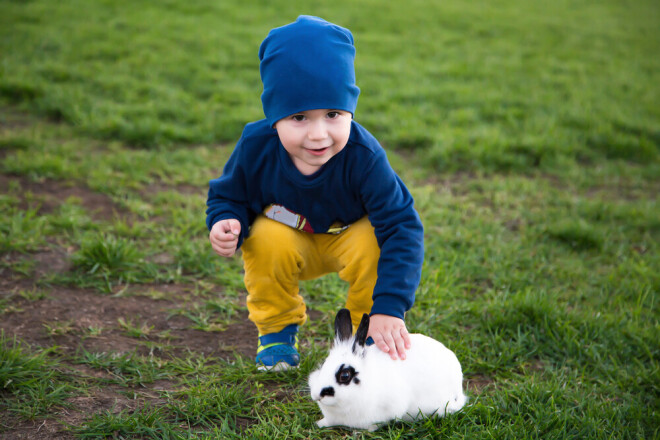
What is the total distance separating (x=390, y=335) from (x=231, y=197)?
2.66 feet

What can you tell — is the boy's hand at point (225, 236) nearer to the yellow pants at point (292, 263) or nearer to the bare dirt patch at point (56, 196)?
the yellow pants at point (292, 263)

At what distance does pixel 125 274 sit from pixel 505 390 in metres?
1.81

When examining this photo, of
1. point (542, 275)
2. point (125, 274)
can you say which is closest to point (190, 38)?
point (125, 274)

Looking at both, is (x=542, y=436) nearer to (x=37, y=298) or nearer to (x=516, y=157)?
(x=37, y=298)

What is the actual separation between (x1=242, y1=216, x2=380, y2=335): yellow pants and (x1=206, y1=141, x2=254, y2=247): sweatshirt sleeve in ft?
0.22

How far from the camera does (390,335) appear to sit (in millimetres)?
1928

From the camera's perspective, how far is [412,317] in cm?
263

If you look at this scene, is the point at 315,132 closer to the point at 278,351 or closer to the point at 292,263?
the point at 292,263

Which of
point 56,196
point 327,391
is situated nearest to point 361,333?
point 327,391

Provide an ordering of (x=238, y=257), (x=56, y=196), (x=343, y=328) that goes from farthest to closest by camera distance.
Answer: (x=56, y=196)
(x=238, y=257)
(x=343, y=328)

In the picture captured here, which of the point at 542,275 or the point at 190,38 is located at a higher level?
the point at 190,38

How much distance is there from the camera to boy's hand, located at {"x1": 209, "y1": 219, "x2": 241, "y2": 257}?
211 centimetres

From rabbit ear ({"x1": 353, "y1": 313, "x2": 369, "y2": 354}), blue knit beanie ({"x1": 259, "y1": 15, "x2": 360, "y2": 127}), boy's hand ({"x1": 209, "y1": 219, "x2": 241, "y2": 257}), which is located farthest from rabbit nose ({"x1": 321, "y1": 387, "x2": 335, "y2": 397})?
blue knit beanie ({"x1": 259, "y1": 15, "x2": 360, "y2": 127})

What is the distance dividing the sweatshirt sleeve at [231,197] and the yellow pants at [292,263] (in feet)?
0.22
